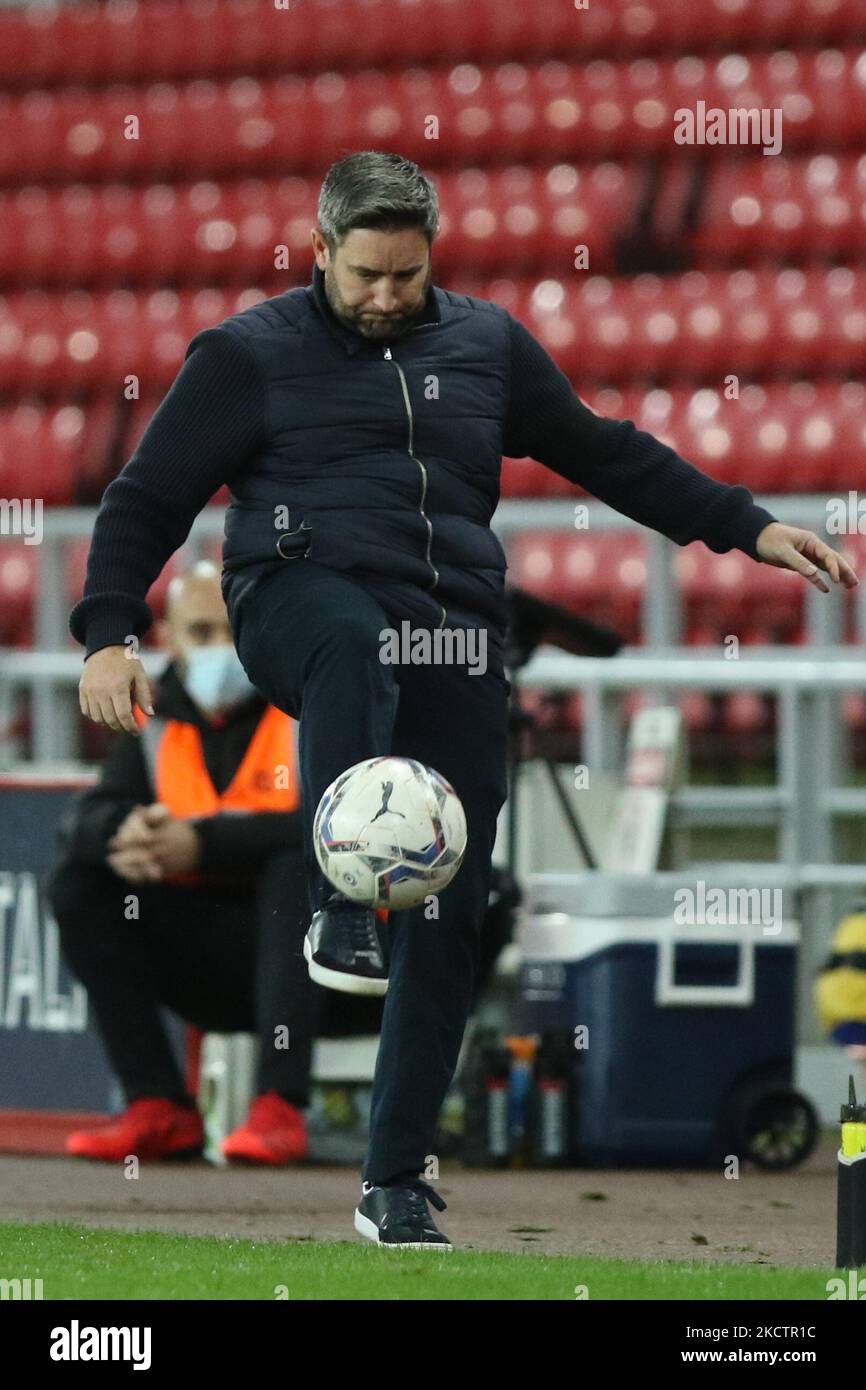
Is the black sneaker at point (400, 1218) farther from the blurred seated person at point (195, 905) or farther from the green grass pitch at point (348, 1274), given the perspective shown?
the blurred seated person at point (195, 905)

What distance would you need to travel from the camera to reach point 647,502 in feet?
12.8

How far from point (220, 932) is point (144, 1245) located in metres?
1.95

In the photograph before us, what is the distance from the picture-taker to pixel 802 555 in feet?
12.4

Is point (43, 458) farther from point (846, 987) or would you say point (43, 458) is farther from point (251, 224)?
point (846, 987)

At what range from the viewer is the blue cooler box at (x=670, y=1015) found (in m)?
5.76

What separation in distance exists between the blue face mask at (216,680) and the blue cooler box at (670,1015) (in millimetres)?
886

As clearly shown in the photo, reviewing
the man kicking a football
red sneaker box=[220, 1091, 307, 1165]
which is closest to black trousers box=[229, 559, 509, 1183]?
the man kicking a football

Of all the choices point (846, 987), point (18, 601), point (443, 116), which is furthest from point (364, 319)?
point (443, 116)


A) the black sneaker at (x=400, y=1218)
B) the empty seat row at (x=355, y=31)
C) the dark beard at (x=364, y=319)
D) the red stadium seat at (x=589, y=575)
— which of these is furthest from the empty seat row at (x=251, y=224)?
the black sneaker at (x=400, y=1218)

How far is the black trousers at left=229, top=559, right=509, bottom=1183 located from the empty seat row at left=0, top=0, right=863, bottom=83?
29.5ft

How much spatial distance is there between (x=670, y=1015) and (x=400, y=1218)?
2335 millimetres

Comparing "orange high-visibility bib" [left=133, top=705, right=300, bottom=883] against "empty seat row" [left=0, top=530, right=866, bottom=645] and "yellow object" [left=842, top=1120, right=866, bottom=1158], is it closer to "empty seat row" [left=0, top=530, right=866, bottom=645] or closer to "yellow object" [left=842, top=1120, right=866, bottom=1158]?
"yellow object" [left=842, top=1120, right=866, bottom=1158]
